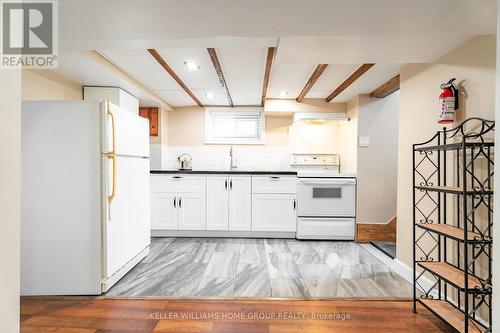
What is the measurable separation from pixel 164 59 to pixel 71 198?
141 cm

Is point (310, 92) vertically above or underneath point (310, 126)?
above

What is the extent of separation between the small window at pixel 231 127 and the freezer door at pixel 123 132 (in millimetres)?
1714

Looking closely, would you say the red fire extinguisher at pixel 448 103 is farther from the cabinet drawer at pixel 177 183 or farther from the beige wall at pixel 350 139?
the cabinet drawer at pixel 177 183

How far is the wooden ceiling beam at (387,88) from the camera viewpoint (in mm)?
3008

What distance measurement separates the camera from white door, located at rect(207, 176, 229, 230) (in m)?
3.72

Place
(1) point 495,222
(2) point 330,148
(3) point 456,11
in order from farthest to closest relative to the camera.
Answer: (2) point 330,148 → (3) point 456,11 → (1) point 495,222

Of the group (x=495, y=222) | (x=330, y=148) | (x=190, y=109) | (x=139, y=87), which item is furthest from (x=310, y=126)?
(x=495, y=222)

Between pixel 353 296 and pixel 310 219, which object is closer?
pixel 353 296

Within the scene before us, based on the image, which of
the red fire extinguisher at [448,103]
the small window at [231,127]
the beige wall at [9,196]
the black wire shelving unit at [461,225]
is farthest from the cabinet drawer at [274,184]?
the beige wall at [9,196]

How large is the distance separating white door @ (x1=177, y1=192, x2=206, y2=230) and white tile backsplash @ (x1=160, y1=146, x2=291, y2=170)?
0.84 meters

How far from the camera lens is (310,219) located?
364 cm

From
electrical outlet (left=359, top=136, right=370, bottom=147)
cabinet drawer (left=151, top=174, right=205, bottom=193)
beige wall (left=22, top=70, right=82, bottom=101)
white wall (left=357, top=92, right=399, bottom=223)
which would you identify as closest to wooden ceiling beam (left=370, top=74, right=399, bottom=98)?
white wall (left=357, top=92, right=399, bottom=223)

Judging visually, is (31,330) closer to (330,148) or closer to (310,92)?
(310,92)

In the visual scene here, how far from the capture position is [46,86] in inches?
105
